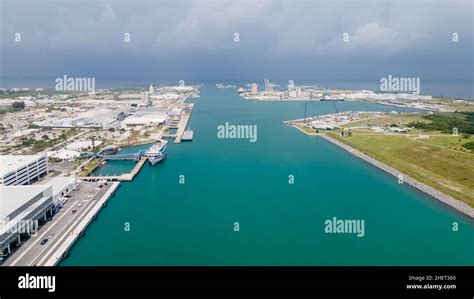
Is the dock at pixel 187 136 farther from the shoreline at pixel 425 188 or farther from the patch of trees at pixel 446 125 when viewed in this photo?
the patch of trees at pixel 446 125

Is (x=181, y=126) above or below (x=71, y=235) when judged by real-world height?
above

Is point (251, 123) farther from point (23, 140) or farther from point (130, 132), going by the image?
point (23, 140)

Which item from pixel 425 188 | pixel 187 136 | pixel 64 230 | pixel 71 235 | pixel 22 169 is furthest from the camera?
pixel 187 136

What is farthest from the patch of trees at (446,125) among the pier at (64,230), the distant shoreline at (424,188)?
the pier at (64,230)

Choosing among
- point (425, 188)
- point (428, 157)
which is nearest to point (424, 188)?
point (425, 188)

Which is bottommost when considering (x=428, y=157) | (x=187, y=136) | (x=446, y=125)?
(x=428, y=157)

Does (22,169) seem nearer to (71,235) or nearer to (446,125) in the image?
(71,235)

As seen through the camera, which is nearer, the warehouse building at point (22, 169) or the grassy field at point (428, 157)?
the warehouse building at point (22, 169)

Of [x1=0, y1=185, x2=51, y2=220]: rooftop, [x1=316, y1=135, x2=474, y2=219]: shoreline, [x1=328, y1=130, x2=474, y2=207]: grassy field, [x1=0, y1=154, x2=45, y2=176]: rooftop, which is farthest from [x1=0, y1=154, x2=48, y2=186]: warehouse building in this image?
[x1=328, y1=130, x2=474, y2=207]: grassy field
